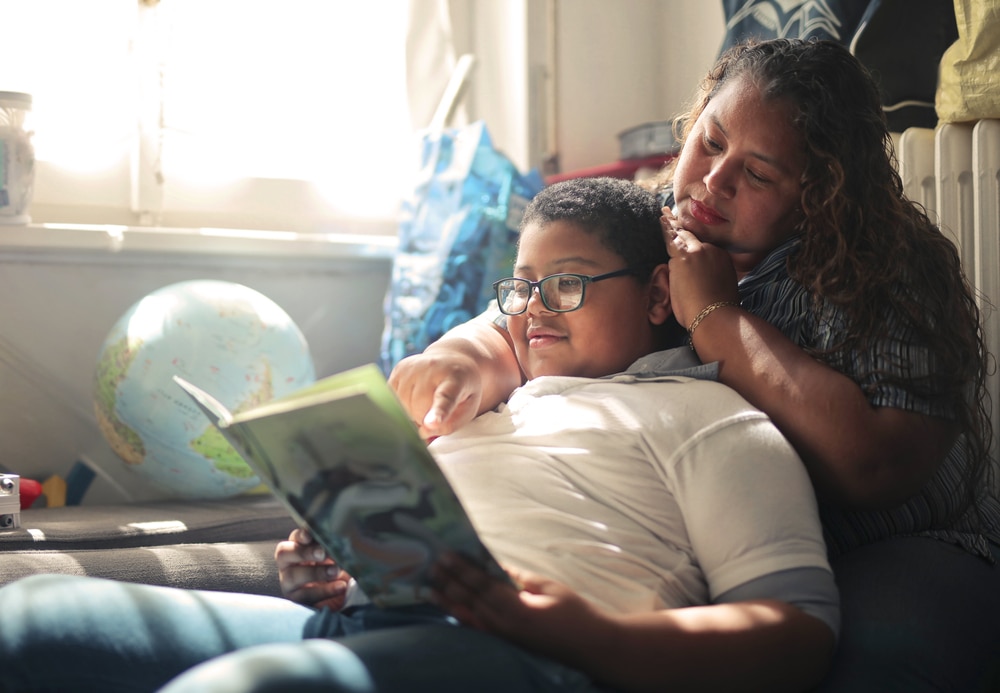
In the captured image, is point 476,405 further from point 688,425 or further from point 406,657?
point 406,657

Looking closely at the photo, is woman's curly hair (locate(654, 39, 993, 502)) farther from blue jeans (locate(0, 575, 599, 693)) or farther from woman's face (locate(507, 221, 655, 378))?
blue jeans (locate(0, 575, 599, 693))

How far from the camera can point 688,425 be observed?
851 mm

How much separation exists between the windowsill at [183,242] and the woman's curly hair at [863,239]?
4.55ft

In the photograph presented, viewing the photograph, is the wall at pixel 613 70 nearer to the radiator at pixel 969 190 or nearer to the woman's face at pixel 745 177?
the radiator at pixel 969 190

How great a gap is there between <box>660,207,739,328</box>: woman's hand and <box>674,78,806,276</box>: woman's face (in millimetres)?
46

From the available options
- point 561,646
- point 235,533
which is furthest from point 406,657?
point 235,533

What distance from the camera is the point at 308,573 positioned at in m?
0.96

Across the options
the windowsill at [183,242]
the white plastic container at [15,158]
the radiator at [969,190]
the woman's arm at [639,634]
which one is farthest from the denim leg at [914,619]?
the white plastic container at [15,158]

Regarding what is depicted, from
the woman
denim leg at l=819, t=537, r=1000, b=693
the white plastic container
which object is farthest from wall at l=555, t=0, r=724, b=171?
denim leg at l=819, t=537, r=1000, b=693

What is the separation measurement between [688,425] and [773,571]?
146mm

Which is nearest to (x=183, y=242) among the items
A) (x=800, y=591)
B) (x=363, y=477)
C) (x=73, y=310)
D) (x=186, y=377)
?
(x=73, y=310)

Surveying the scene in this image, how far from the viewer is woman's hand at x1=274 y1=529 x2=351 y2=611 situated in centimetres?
96

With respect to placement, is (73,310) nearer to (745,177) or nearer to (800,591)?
(745,177)

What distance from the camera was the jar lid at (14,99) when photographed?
1.92 metres
